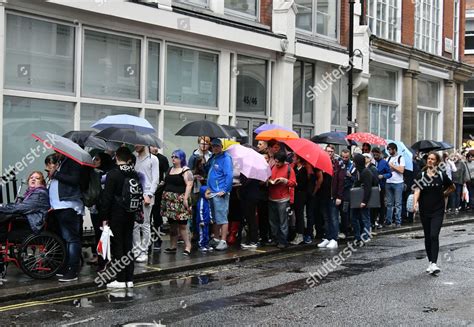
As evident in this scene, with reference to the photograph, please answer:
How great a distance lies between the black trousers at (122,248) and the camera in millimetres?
9725

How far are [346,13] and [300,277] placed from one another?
14.4 meters

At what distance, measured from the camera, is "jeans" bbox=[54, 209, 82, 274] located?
10.2 metres

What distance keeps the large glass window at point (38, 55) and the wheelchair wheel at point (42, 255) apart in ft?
13.7

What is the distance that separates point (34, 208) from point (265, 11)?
1139 cm

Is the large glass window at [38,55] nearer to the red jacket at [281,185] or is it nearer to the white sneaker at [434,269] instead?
the red jacket at [281,185]

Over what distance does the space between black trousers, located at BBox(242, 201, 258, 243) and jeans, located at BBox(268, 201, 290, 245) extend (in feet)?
1.14

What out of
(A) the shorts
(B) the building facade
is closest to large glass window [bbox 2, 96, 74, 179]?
(B) the building facade

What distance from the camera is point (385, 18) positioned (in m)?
26.0

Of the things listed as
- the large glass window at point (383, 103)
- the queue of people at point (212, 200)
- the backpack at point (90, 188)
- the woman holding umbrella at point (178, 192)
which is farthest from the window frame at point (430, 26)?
the backpack at point (90, 188)

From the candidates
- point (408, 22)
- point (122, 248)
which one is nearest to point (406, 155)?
point (408, 22)

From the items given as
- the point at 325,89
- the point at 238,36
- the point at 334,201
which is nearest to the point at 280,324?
the point at 334,201

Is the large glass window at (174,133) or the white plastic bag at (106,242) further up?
the large glass window at (174,133)

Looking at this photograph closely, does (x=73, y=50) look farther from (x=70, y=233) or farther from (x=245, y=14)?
(x=245, y=14)

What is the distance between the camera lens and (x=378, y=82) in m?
26.2
